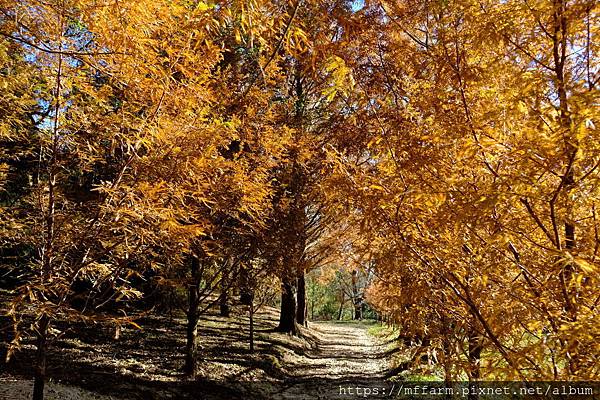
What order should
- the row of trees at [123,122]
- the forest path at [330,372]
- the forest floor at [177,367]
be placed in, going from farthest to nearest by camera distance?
the forest path at [330,372], the forest floor at [177,367], the row of trees at [123,122]

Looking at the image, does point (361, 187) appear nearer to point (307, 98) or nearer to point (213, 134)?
point (213, 134)

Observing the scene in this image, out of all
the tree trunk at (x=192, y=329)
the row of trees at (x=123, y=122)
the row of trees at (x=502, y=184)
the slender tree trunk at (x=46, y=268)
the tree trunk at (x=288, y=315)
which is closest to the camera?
the row of trees at (x=502, y=184)

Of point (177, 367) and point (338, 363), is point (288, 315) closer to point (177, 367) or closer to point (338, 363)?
point (338, 363)

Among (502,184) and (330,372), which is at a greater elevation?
(502,184)

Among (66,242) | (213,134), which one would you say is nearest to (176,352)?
(66,242)

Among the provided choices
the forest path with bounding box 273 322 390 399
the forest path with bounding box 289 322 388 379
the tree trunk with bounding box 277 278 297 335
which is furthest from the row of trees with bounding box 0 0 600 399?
the tree trunk with bounding box 277 278 297 335

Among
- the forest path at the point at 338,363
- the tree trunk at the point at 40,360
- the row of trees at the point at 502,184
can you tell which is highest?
the row of trees at the point at 502,184

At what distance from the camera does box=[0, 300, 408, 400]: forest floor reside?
735cm

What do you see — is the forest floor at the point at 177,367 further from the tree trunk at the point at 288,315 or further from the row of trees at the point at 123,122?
the row of trees at the point at 123,122

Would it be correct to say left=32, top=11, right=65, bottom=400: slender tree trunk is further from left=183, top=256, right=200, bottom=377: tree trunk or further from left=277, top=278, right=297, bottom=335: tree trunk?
left=277, top=278, right=297, bottom=335: tree trunk

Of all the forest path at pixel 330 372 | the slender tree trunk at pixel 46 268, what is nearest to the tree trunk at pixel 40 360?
the slender tree trunk at pixel 46 268

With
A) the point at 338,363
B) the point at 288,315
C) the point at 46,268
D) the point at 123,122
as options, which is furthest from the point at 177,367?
the point at 123,122

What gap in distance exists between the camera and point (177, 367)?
9.28m

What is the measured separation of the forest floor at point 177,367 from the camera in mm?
7352
